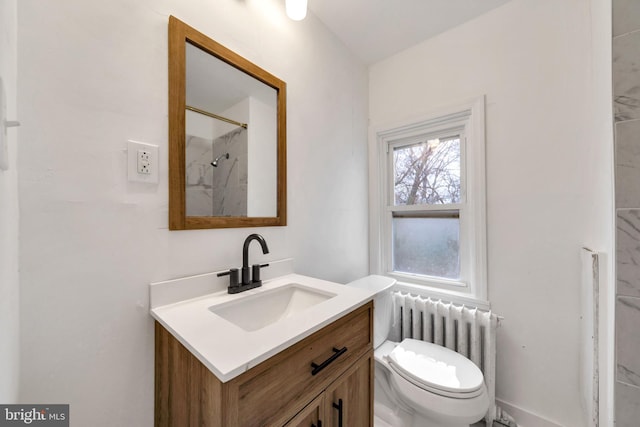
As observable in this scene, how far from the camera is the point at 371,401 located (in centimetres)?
95

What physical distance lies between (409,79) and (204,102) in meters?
1.44

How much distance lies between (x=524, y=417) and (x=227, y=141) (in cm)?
208

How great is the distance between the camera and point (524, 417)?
127 centimetres

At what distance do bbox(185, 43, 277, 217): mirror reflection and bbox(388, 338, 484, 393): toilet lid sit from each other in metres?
0.99

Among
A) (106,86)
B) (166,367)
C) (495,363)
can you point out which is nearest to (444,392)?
(495,363)

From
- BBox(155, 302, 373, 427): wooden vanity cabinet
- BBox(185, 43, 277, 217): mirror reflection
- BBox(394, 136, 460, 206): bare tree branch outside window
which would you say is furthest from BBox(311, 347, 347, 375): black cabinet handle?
BBox(394, 136, 460, 206): bare tree branch outside window

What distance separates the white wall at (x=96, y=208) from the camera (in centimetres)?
60

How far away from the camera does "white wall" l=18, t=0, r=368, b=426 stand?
604 millimetres

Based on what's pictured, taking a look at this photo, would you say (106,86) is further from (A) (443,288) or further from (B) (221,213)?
(A) (443,288)

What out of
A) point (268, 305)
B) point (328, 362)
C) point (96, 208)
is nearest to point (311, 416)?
point (328, 362)

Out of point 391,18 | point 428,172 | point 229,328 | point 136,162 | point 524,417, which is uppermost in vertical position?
point 391,18

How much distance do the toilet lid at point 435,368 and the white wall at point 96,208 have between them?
97 centimetres

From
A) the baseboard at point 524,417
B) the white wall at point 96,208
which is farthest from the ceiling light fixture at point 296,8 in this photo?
the baseboard at point 524,417

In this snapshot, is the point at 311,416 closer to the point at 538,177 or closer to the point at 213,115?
the point at 213,115
